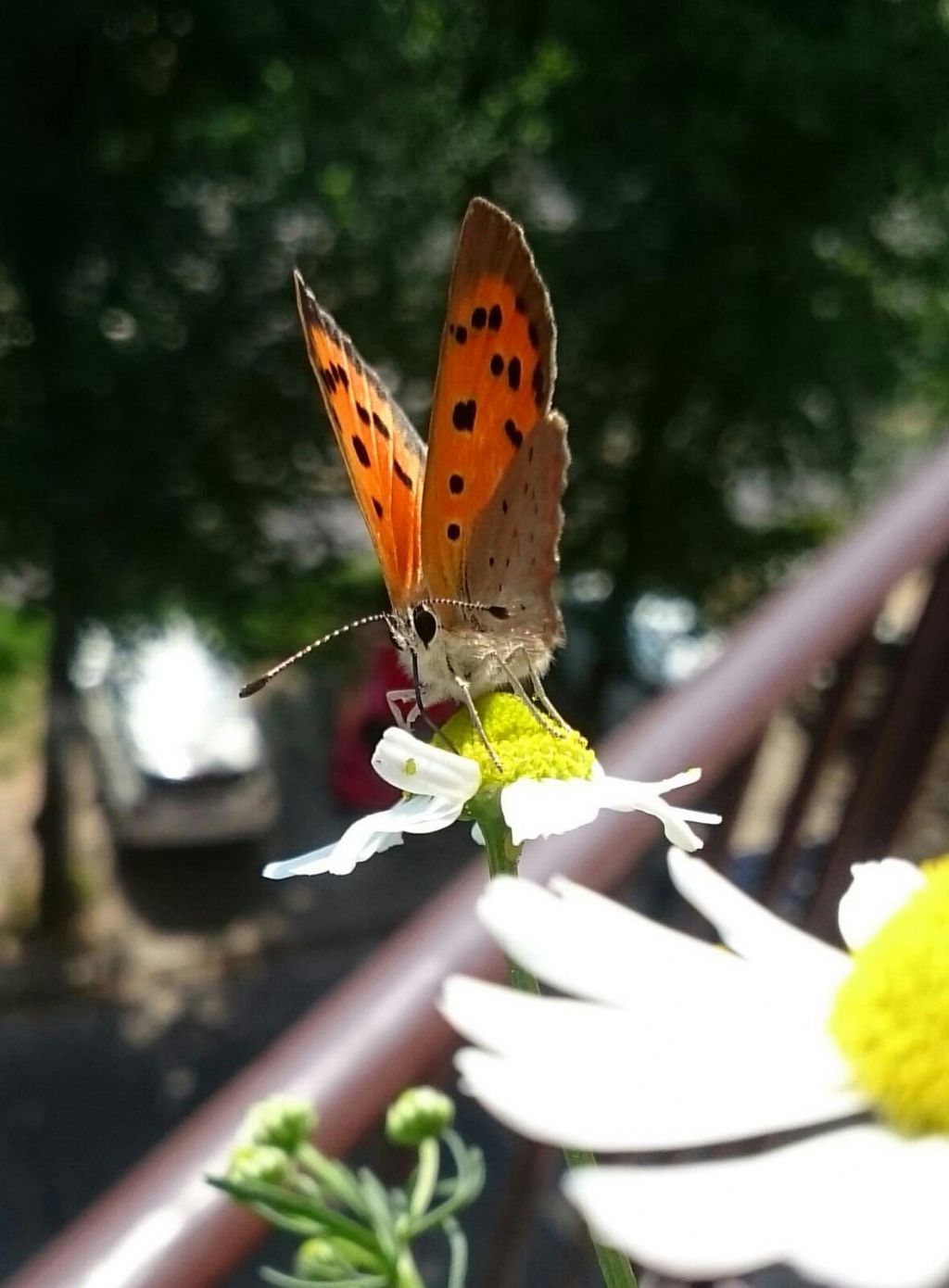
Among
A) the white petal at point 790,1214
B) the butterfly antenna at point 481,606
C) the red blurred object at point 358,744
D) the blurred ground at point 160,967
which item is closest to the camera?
the white petal at point 790,1214

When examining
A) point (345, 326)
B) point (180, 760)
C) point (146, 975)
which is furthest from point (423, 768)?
point (180, 760)

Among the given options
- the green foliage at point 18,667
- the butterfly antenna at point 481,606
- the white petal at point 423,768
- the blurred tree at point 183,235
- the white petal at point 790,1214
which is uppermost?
the blurred tree at point 183,235

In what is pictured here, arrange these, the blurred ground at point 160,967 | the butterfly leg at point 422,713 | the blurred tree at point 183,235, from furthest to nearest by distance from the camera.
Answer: the blurred ground at point 160,967
the blurred tree at point 183,235
the butterfly leg at point 422,713

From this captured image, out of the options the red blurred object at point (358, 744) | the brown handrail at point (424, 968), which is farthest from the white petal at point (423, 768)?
the red blurred object at point (358, 744)

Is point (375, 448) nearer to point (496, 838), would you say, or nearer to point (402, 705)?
point (402, 705)

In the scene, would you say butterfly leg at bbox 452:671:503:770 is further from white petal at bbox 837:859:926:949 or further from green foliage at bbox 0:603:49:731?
green foliage at bbox 0:603:49:731

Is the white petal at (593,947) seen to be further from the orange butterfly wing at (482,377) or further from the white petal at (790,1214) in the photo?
the orange butterfly wing at (482,377)
